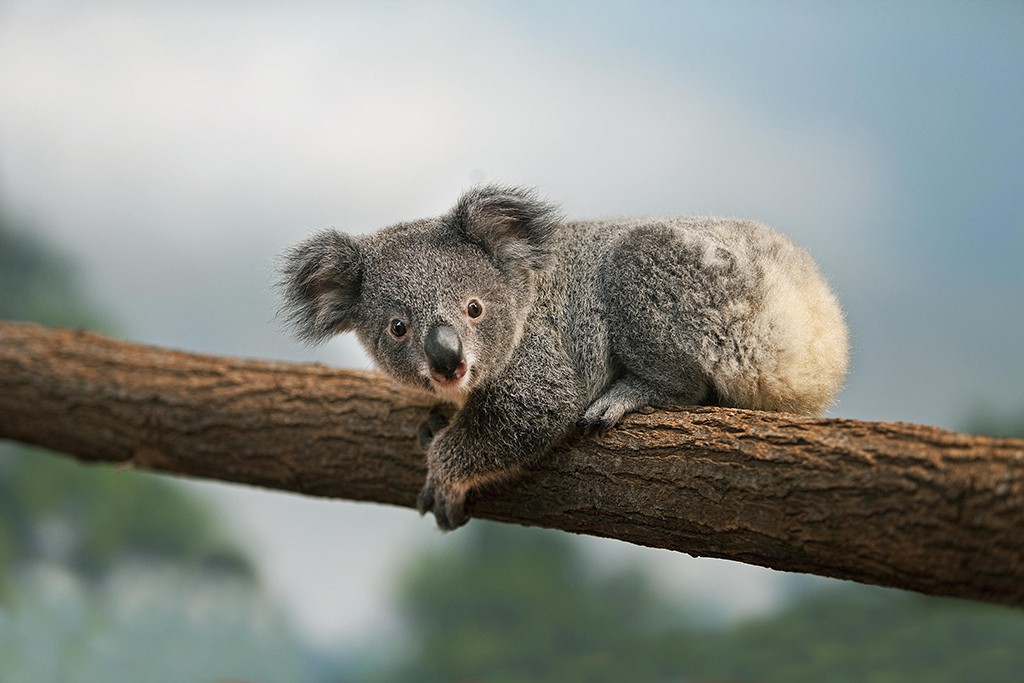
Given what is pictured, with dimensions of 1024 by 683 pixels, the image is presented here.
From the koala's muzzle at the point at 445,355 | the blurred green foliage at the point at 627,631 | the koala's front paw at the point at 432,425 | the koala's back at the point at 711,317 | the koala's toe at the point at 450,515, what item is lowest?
the blurred green foliage at the point at 627,631

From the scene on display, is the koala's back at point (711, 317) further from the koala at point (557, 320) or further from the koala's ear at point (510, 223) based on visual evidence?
the koala's ear at point (510, 223)

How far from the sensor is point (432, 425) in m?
3.79

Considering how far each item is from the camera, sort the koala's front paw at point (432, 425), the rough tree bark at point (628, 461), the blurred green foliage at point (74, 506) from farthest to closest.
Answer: the blurred green foliage at point (74, 506)
the koala's front paw at point (432, 425)
the rough tree bark at point (628, 461)

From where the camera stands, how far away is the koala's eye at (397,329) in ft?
10.9

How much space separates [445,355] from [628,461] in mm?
818

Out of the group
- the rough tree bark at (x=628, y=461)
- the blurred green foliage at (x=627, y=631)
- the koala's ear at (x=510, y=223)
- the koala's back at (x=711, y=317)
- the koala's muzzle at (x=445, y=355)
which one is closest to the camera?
the rough tree bark at (x=628, y=461)

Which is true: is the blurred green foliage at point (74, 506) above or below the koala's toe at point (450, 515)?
below

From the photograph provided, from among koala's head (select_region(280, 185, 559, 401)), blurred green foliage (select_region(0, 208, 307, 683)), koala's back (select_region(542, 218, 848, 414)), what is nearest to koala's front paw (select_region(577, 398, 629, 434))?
koala's back (select_region(542, 218, 848, 414))

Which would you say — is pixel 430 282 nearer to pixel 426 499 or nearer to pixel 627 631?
pixel 426 499

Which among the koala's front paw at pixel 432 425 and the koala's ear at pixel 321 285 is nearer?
the koala's ear at pixel 321 285

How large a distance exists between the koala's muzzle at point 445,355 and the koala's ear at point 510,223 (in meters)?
0.58

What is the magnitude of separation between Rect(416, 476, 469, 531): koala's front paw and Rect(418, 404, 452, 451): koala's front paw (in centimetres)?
32

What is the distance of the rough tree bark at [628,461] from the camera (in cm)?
265

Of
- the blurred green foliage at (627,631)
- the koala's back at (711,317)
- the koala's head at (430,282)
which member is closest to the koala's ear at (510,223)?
the koala's head at (430,282)
